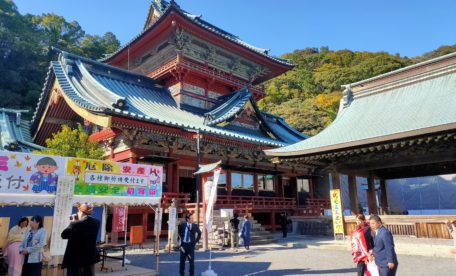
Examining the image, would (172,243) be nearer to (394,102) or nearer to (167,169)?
(167,169)

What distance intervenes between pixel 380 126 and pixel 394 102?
3.04 m

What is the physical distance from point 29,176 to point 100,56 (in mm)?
48850

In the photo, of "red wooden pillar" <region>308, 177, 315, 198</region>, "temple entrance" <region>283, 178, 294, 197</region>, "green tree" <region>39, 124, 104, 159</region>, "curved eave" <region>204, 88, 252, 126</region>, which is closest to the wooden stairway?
"curved eave" <region>204, 88, 252, 126</region>

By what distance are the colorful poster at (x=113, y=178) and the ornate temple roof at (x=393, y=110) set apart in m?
5.69

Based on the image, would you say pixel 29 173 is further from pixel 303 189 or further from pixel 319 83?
pixel 319 83

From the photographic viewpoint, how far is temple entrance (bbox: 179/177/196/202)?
18745mm

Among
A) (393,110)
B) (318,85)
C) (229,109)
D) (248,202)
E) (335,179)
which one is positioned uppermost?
(318,85)

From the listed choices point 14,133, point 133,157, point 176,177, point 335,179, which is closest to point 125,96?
point 133,157

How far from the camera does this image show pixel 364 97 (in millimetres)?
16062

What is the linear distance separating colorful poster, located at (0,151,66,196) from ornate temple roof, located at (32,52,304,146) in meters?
6.59

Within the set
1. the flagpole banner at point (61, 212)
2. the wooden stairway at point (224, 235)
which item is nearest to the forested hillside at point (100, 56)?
the wooden stairway at point (224, 235)

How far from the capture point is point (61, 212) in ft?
23.8

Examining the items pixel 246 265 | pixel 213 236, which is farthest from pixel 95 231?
pixel 213 236

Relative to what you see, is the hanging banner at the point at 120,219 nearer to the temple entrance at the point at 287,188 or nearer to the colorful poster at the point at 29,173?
the colorful poster at the point at 29,173
